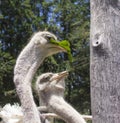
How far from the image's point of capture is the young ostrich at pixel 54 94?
2.01 metres

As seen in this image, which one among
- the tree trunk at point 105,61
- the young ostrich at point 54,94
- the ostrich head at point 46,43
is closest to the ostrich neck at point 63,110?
the young ostrich at point 54,94

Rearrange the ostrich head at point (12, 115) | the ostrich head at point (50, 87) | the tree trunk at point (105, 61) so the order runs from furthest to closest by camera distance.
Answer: the ostrich head at point (12, 115) → the ostrich head at point (50, 87) → the tree trunk at point (105, 61)

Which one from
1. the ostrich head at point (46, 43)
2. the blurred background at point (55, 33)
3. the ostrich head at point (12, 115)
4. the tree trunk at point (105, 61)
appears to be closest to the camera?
the tree trunk at point (105, 61)

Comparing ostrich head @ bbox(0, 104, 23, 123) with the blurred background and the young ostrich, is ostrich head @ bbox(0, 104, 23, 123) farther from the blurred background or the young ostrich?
the blurred background

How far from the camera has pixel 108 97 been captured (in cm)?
144

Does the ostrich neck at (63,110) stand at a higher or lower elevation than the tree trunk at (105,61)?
lower

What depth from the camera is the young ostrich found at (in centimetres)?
201

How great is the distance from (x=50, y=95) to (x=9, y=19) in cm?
1991

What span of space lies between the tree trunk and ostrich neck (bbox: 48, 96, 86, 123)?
483 mm

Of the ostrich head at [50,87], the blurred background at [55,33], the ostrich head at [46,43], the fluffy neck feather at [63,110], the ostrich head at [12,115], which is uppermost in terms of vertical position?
the blurred background at [55,33]

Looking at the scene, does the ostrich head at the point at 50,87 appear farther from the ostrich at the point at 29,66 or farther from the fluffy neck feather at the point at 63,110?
the ostrich at the point at 29,66

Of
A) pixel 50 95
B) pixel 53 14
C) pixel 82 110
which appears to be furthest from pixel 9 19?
pixel 50 95

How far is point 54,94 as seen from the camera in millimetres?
2074

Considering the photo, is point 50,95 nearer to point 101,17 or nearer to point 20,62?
point 20,62
